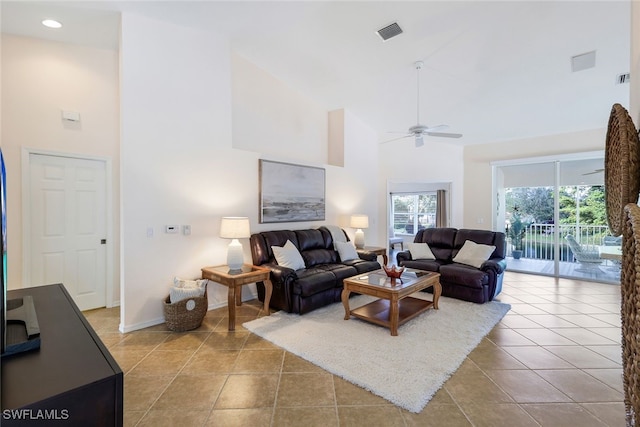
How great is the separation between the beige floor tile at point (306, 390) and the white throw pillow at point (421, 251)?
316 centimetres

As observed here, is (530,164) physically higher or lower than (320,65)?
lower

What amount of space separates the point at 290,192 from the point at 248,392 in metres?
3.24

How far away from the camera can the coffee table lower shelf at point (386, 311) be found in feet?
10.5

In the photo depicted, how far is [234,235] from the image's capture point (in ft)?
11.9

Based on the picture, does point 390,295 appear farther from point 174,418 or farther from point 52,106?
point 52,106

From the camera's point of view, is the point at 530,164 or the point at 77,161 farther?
the point at 530,164

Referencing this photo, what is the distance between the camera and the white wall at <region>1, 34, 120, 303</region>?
3.11 m

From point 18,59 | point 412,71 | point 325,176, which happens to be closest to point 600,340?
point 412,71

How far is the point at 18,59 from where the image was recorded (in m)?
3.15

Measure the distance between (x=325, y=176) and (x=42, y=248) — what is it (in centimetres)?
413

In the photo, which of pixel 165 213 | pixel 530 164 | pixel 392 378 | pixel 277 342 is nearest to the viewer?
pixel 392 378

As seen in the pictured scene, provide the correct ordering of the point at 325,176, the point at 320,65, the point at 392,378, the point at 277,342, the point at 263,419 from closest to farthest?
the point at 263,419 < the point at 392,378 < the point at 277,342 < the point at 320,65 < the point at 325,176

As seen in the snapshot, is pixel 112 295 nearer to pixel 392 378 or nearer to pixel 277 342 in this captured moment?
pixel 277 342

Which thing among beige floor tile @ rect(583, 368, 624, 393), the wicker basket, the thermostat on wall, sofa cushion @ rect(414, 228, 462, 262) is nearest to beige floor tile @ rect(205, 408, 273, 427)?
the wicker basket
